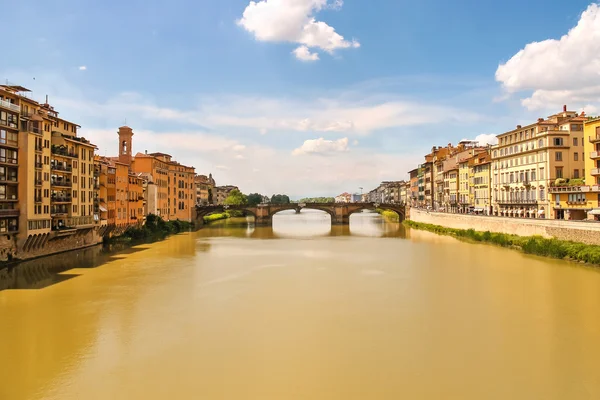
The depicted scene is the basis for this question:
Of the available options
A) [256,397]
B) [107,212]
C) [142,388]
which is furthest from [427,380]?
[107,212]

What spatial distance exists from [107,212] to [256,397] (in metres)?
38.4

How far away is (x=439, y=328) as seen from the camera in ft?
55.0

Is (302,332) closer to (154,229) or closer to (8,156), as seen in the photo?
(8,156)

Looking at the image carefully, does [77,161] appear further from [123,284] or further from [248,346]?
[248,346]

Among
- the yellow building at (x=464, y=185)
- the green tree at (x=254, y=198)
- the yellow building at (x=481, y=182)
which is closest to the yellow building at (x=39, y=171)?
the yellow building at (x=481, y=182)

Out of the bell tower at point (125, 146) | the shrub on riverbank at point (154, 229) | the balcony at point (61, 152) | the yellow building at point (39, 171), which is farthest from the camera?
the bell tower at point (125, 146)

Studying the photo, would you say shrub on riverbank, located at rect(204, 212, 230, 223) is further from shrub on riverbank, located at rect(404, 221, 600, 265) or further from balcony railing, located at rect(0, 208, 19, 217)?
balcony railing, located at rect(0, 208, 19, 217)

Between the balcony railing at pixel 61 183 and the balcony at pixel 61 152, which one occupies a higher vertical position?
the balcony at pixel 61 152

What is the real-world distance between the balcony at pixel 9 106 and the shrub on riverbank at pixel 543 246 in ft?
120

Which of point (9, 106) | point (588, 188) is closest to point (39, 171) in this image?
point (9, 106)

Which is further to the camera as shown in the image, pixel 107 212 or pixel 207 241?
pixel 207 241

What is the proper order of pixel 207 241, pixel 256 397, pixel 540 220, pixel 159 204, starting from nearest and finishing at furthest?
1. pixel 256 397
2. pixel 540 220
3. pixel 207 241
4. pixel 159 204

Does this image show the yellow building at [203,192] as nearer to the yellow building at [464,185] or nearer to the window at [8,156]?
the yellow building at [464,185]

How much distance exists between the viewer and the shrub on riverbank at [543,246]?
28.8 metres
